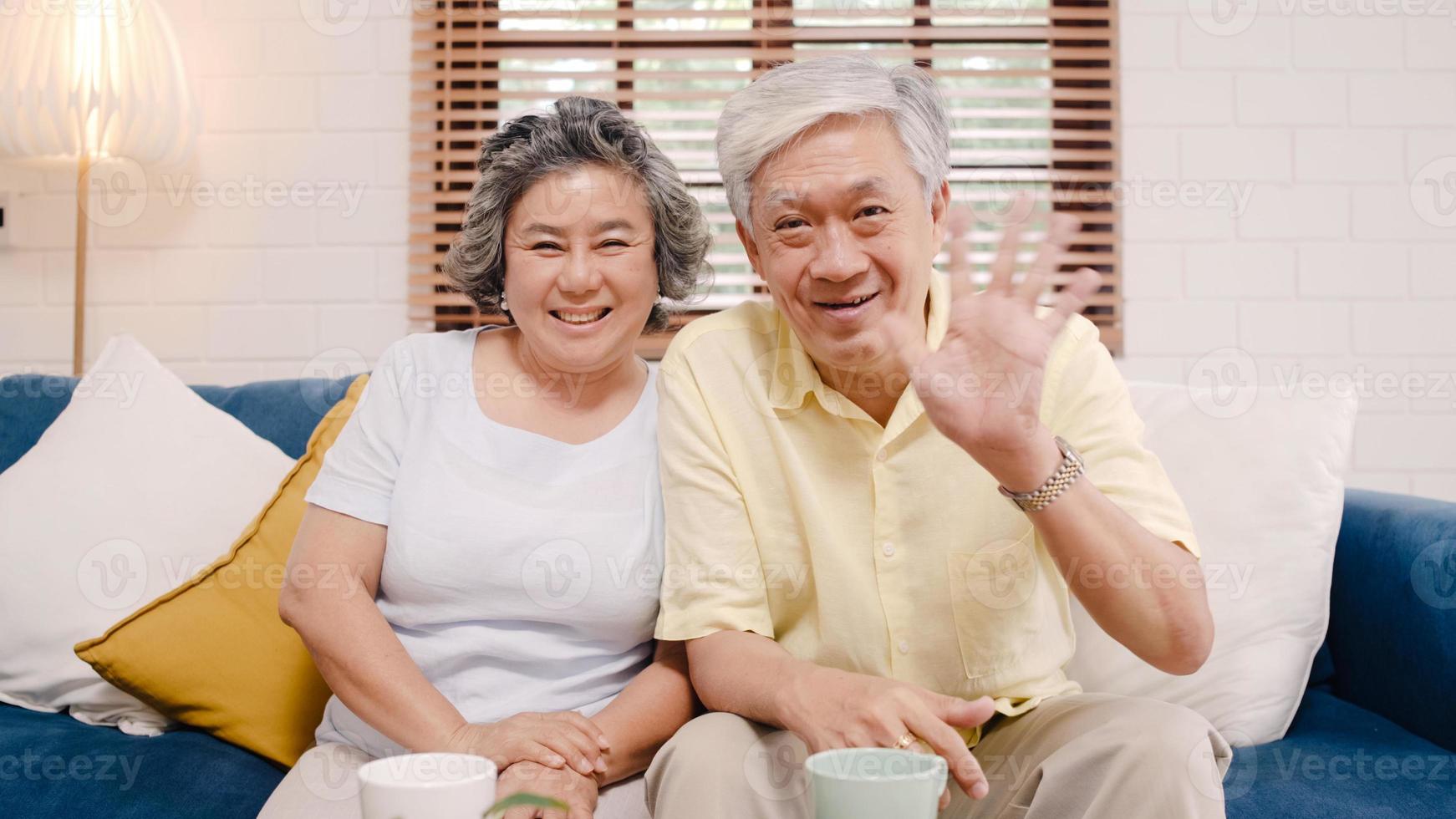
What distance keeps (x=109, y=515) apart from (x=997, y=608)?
4.26 feet

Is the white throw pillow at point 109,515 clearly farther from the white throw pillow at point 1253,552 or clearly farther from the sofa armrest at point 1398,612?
the sofa armrest at point 1398,612

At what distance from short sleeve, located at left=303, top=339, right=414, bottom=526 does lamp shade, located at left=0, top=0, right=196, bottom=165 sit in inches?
47.3

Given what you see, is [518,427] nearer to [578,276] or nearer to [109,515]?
[578,276]

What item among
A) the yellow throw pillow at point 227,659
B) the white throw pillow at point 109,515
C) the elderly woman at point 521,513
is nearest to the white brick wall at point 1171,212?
the white throw pillow at point 109,515

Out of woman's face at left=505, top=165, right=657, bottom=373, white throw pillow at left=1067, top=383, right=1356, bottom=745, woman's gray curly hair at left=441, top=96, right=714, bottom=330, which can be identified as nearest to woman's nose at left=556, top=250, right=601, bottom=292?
woman's face at left=505, top=165, right=657, bottom=373

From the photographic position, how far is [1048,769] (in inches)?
41.8

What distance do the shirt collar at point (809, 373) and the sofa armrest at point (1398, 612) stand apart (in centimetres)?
74

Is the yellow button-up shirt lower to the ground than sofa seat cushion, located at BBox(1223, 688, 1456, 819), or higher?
higher

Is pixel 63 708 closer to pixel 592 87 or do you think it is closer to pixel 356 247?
pixel 356 247

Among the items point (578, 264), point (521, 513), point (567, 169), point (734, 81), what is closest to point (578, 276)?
point (578, 264)

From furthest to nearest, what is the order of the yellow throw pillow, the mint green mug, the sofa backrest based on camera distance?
the sofa backrest
the yellow throw pillow
the mint green mug

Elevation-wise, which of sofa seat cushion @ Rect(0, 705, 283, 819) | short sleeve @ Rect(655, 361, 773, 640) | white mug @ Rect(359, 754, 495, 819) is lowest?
sofa seat cushion @ Rect(0, 705, 283, 819)

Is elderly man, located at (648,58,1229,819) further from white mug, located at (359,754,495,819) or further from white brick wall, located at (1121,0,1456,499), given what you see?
white brick wall, located at (1121,0,1456,499)

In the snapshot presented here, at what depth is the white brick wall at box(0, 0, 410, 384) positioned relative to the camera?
7.93ft
